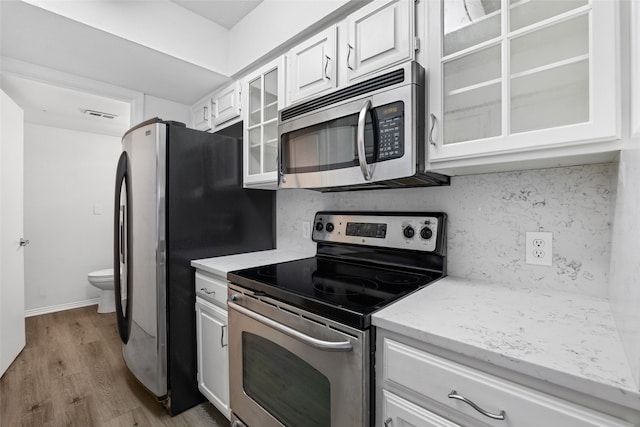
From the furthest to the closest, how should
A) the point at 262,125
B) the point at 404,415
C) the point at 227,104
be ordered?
the point at 227,104 < the point at 262,125 < the point at 404,415

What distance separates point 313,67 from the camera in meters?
1.50

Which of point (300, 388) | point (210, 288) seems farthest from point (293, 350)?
point (210, 288)

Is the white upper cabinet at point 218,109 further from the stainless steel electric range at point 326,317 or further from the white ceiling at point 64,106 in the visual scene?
the stainless steel electric range at point 326,317

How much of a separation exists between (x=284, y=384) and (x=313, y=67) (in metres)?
1.47

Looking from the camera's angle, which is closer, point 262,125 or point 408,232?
point 408,232

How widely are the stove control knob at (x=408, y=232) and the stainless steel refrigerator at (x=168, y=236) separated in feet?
3.68

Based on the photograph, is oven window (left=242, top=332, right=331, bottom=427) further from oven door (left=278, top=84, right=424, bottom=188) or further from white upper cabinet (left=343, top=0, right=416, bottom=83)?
white upper cabinet (left=343, top=0, right=416, bottom=83)

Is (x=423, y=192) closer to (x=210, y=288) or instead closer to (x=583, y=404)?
(x=583, y=404)

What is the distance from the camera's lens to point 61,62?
2.00 m

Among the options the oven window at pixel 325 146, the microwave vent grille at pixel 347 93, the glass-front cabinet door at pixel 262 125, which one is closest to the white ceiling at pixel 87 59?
the glass-front cabinet door at pixel 262 125

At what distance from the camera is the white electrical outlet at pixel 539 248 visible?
3.59 ft

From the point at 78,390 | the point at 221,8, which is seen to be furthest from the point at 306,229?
the point at 78,390

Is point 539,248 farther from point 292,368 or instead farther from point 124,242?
point 124,242

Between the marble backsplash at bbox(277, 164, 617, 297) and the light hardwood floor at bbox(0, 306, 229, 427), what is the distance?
1.59 metres
